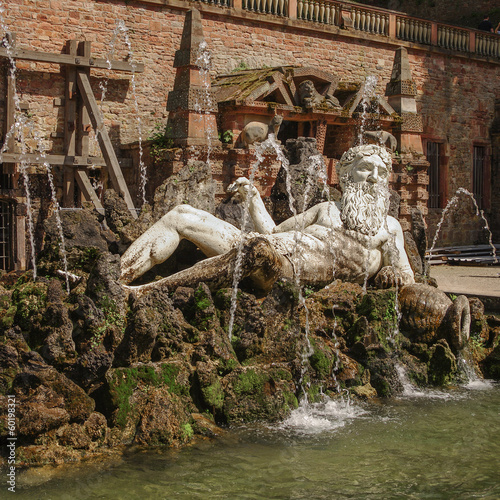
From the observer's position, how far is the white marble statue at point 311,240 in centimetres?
636

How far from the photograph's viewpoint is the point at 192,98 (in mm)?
14938

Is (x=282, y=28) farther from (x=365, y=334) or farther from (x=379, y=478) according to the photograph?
(x=379, y=478)

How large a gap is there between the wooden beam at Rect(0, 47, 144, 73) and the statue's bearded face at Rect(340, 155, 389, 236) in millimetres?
8878

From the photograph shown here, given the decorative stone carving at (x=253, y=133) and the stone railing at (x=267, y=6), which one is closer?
the decorative stone carving at (x=253, y=133)

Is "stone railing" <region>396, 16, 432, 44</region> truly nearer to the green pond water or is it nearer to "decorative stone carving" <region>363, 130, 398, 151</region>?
"decorative stone carving" <region>363, 130, 398, 151</region>

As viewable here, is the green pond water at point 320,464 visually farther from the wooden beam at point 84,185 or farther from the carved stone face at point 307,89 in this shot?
the carved stone face at point 307,89

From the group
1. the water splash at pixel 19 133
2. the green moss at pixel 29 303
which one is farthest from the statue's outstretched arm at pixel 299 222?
the water splash at pixel 19 133

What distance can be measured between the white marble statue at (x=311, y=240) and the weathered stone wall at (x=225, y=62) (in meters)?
9.94

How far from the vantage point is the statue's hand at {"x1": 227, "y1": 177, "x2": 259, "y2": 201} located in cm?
703

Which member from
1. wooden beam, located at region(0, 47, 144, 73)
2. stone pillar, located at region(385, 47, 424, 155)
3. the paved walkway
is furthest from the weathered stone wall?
the paved walkway

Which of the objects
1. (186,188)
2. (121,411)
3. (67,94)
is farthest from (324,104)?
(121,411)

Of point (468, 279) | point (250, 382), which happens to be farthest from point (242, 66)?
point (250, 382)

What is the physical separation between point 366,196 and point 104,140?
8.42 m

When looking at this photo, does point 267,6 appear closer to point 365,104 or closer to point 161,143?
point 365,104
